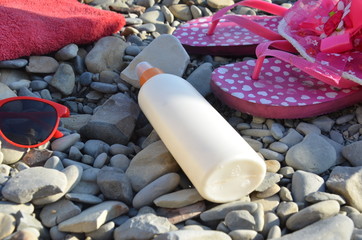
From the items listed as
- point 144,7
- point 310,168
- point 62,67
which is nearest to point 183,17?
point 144,7

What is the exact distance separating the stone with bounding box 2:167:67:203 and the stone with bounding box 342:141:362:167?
22.3 inches

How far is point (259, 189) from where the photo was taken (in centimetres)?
98

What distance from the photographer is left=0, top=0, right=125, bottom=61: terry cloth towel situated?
132 cm

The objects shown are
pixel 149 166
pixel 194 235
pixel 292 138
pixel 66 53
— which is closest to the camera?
pixel 194 235

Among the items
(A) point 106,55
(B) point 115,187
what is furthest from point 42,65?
(B) point 115,187

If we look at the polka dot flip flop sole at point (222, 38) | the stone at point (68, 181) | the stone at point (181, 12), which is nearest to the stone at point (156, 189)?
the stone at point (68, 181)

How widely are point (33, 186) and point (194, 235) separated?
0.31 m

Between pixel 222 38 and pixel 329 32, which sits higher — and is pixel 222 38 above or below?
below

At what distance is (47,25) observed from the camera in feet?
4.56

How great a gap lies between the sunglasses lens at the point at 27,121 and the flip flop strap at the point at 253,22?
1.97 feet

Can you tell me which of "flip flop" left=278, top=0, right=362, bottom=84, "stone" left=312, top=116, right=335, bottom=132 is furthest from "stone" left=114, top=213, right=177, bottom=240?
"flip flop" left=278, top=0, right=362, bottom=84

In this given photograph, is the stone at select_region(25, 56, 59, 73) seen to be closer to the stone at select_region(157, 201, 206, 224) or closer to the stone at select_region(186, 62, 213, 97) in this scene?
the stone at select_region(186, 62, 213, 97)

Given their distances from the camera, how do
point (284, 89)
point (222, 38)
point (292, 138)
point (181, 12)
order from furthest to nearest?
point (181, 12) < point (222, 38) < point (284, 89) < point (292, 138)

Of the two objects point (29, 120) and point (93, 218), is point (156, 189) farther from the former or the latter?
point (29, 120)
